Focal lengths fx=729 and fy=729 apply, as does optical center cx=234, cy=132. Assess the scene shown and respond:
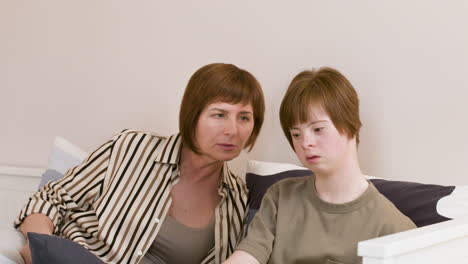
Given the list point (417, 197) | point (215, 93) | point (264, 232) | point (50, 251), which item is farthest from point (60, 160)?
point (417, 197)

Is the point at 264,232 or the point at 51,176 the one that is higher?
the point at 264,232

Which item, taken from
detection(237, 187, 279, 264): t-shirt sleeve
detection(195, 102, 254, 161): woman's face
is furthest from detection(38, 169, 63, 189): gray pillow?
detection(237, 187, 279, 264): t-shirt sleeve

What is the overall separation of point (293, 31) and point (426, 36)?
0.42 m

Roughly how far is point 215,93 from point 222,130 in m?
0.10

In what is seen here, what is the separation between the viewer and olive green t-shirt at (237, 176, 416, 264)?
1.44m

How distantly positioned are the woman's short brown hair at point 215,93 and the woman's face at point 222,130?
0.02 meters

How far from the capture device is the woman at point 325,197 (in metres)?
1.45

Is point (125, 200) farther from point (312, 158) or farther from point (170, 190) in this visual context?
point (312, 158)

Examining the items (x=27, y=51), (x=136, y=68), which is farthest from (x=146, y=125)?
(x=27, y=51)

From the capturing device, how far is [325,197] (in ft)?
4.97

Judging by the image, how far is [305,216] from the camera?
1.53 meters

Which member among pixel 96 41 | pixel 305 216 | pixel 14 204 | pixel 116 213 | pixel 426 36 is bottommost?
pixel 14 204

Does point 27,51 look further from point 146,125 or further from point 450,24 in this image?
point 450,24

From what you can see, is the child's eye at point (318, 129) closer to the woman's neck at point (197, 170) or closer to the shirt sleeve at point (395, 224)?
the shirt sleeve at point (395, 224)
